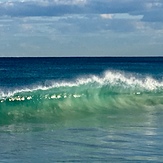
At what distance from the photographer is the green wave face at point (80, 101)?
1048 inches

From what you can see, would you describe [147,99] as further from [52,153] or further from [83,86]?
[52,153]

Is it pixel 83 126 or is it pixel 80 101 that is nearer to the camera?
pixel 83 126

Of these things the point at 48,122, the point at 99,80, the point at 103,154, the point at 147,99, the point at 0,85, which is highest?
the point at 0,85

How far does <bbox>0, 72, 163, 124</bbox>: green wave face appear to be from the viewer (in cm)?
2662

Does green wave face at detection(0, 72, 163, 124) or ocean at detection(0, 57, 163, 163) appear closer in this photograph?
ocean at detection(0, 57, 163, 163)

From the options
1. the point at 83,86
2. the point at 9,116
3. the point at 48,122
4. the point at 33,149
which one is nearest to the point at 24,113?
the point at 9,116

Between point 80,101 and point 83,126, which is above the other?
point 80,101

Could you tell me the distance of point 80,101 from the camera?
106 ft

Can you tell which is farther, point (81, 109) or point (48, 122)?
point (81, 109)

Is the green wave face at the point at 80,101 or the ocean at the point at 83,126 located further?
the green wave face at the point at 80,101

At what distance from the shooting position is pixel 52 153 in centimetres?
1697

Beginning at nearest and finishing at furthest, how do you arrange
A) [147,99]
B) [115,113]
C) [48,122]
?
1. [48,122]
2. [115,113]
3. [147,99]

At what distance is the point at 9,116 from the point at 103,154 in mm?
9784

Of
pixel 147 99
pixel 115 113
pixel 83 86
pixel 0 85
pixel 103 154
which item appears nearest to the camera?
pixel 103 154
